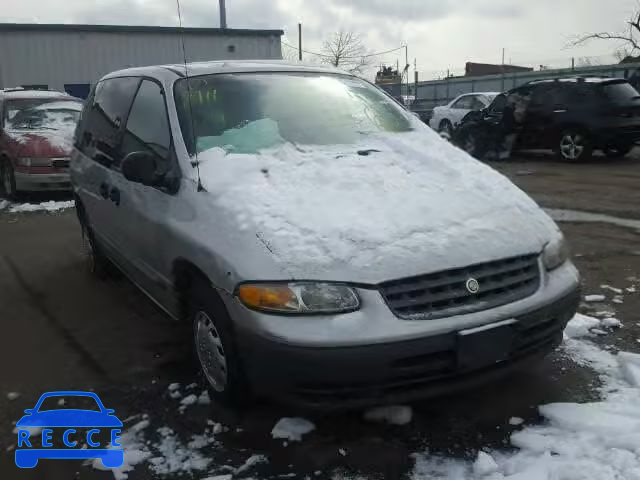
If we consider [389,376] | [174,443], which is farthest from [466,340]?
[174,443]

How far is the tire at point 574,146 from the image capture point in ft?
39.0

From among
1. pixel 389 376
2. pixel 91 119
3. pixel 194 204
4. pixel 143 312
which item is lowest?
pixel 143 312

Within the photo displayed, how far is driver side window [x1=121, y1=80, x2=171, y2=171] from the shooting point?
346 cm

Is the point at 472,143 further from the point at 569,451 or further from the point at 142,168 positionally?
the point at 569,451

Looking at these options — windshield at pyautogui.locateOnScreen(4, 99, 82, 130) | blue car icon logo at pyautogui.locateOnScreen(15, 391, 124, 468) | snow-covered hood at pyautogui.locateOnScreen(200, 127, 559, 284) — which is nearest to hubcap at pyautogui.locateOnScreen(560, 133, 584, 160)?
windshield at pyautogui.locateOnScreen(4, 99, 82, 130)

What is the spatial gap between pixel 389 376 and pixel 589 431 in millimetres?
973

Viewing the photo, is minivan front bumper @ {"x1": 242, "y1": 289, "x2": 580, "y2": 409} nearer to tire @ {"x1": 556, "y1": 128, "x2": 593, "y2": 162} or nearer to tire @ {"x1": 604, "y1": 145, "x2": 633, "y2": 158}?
tire @ {"x1": 556, "y1": 128, "x2": 593, "y2": 162}

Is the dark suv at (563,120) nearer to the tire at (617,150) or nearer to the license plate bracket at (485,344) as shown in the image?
→ the tire at (617,150)

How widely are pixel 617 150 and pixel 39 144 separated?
35.8 ft

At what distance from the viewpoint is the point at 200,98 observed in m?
3.57

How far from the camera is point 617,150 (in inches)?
493

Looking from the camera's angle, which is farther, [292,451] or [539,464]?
[292,451]

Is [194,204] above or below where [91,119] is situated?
below

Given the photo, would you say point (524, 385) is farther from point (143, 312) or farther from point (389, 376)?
point (143, 312)
